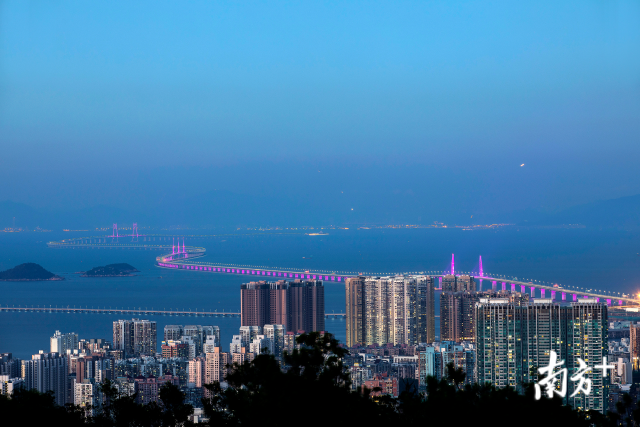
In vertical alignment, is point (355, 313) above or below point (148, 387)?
above

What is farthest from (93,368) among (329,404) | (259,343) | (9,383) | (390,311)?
(329,404)

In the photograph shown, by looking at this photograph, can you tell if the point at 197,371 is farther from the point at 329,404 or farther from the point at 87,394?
the point at 329,404

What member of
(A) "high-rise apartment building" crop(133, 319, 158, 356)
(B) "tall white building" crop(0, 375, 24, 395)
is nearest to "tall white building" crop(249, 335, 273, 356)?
(A) "high-rise apartment building" crop(133, 319, 158, 356)

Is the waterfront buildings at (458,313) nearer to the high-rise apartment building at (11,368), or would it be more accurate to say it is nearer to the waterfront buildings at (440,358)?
the waterfront buildings at (440,358)

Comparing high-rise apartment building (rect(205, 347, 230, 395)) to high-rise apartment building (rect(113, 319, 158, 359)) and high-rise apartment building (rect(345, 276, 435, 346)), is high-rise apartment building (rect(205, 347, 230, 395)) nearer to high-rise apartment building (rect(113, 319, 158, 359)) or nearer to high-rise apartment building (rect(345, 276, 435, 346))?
high-rise apartment building (rect(113, 319, 158, 359))

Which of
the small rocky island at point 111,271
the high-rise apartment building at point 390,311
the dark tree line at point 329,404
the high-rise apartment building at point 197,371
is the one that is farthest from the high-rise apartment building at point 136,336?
the small rocky island at point 111,271
